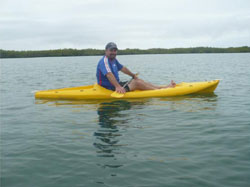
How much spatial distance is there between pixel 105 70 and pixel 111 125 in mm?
2486

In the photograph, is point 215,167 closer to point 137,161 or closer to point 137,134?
point 137,161

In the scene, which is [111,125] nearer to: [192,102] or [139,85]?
[192,102]

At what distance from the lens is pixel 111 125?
5586 mm

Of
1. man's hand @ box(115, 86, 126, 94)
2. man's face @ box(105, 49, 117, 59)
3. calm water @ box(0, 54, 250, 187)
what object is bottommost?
calm water @ box(0, 54, 250, 187)

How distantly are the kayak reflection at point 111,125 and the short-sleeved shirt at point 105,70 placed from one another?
65 centimetres

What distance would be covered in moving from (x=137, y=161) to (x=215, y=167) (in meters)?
1.03

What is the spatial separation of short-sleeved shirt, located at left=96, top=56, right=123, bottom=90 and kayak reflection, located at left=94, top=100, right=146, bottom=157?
65 cm

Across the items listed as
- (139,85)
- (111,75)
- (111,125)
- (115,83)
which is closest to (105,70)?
(111,75)

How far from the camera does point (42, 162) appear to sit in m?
3.87

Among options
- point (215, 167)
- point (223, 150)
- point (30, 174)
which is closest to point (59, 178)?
point (30, 174)

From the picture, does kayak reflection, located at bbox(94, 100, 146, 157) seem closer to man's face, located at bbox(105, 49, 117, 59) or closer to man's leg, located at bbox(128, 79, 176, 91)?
man's leg, located at bbox(128, 79, 176, 91)

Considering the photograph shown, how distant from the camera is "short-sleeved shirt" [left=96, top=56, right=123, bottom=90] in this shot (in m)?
7.69

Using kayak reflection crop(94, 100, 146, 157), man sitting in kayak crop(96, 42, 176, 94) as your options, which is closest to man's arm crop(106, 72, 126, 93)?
man sitting in kayak crop(96, 42, 176, 94)

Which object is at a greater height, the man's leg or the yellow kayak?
the man's leg
